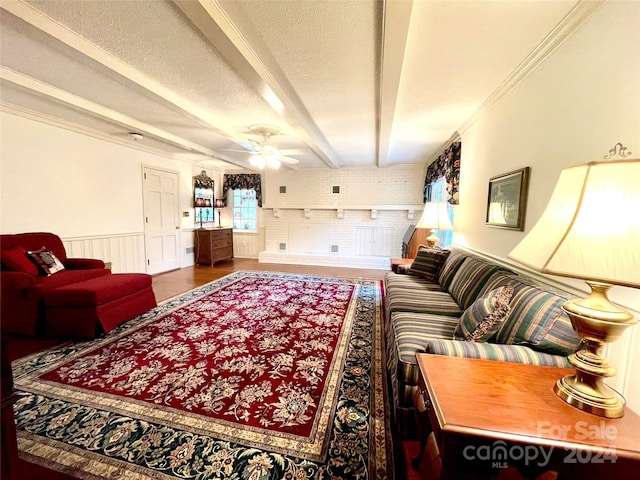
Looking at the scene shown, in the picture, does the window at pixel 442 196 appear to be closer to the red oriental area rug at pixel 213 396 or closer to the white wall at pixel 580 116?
the white wall at pixel 580 116

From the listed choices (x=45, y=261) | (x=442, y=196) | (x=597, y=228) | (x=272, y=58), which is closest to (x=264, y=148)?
(x=272, y=58)

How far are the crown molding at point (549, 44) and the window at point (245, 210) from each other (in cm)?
582

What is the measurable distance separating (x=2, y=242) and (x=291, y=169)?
4858 mm

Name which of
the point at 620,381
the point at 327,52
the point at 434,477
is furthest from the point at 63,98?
the point at 620,381

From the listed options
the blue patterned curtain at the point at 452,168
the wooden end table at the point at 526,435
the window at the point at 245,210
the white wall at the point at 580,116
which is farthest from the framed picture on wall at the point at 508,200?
the window at the point at 245,210

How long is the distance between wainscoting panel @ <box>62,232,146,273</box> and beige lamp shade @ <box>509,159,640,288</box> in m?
5.06

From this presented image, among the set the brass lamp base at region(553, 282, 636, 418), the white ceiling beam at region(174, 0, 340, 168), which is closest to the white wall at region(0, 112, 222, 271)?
the white ceiling beam at region(174, 0, 340, 168)

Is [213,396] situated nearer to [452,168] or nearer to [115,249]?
[452,168]

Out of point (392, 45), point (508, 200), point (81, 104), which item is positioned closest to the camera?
point (392, 45)

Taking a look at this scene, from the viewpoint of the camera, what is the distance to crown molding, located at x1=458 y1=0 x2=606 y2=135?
1.41 metres

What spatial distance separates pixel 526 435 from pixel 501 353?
47 centimetres

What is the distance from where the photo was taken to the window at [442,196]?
409cm

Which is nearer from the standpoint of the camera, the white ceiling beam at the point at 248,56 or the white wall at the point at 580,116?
the white wall at the point at 580,116

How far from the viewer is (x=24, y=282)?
2475 mm
